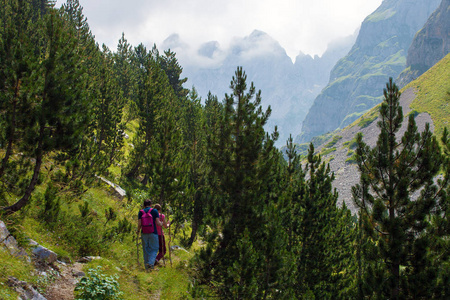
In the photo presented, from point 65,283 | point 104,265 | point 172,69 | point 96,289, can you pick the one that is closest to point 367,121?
point 172,69

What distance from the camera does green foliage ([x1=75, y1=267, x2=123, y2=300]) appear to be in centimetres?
704

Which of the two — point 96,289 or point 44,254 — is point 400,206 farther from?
point 44,254

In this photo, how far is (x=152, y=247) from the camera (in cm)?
1039

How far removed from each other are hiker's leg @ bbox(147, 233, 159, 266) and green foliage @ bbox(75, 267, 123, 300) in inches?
103

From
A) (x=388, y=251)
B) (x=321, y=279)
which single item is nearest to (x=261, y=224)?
(x=388, y=251)

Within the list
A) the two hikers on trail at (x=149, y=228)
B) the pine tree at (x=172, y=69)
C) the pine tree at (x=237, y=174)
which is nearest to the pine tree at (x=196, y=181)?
the pine tree at (x=237, y=174)

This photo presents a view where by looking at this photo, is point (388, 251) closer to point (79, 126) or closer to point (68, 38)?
point (79, 126)

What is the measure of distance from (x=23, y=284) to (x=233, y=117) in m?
10.0

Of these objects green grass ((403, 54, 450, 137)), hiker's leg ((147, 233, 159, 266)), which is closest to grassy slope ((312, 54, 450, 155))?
green grass ((403, 54, 450, 137))

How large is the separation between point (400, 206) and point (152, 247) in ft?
29.5

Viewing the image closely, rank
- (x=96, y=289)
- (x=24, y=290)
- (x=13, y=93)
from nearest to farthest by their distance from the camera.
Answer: (x=24, y=290), (x=96, y=289), (x=13, y=93)

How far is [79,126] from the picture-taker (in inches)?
375

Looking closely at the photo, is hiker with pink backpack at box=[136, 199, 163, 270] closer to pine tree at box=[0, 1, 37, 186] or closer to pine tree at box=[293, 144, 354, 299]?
pine tree at box=[0, 1, 37, 186]

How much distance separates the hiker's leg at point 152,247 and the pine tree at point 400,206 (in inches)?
297
